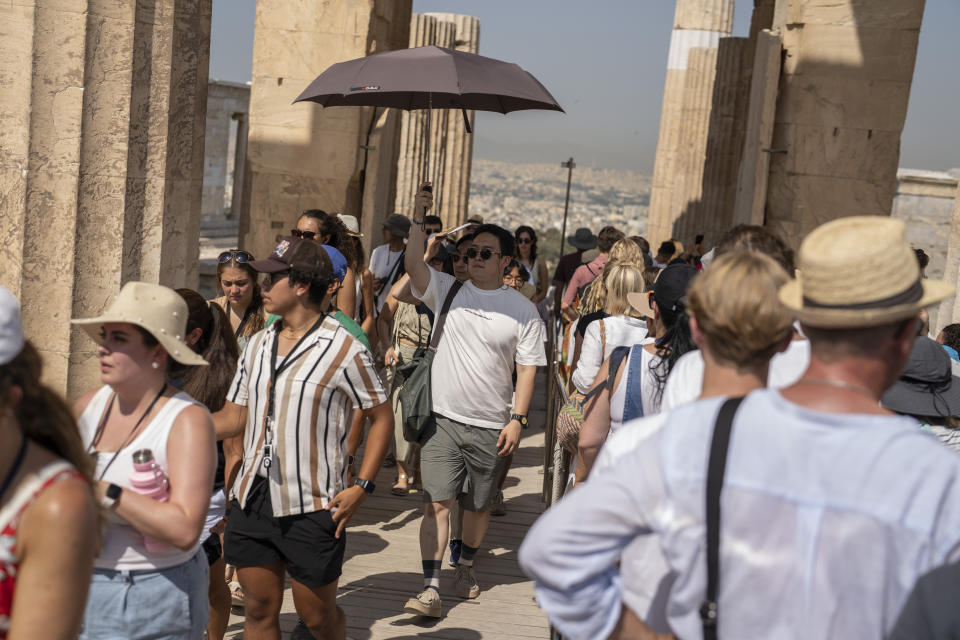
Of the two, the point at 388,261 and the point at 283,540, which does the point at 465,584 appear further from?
Answer: the point at 388,261

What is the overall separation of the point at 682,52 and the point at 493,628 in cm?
1734

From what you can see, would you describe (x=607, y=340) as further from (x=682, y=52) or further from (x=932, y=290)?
(x=682, y=52)

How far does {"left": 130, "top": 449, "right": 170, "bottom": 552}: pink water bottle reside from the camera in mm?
2820

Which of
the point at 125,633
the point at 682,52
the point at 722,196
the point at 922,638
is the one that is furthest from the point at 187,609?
the point at 682,52

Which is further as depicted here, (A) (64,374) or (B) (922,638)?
(A) (64,374)

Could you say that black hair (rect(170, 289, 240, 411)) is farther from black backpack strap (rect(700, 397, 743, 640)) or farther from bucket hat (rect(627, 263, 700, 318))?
black backpack strap (rect(700, 397, 743, 640))

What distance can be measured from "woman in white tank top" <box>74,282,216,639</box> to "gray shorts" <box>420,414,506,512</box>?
8.09 feet

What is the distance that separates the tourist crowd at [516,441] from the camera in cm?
184

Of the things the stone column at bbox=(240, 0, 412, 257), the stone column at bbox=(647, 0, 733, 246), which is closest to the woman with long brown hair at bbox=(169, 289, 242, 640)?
the stone column at bbox=(240, 0, 412, 257)

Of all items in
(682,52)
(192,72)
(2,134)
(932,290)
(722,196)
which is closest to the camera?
(932,290)

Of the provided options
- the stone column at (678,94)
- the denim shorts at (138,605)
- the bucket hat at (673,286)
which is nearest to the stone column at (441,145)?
the stone column at (678,94)

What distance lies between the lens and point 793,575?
6.04ft

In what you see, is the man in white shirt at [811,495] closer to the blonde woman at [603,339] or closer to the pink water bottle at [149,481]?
the pink water bottle at [149,481]

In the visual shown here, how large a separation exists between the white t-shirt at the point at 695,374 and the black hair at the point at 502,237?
267 cm
